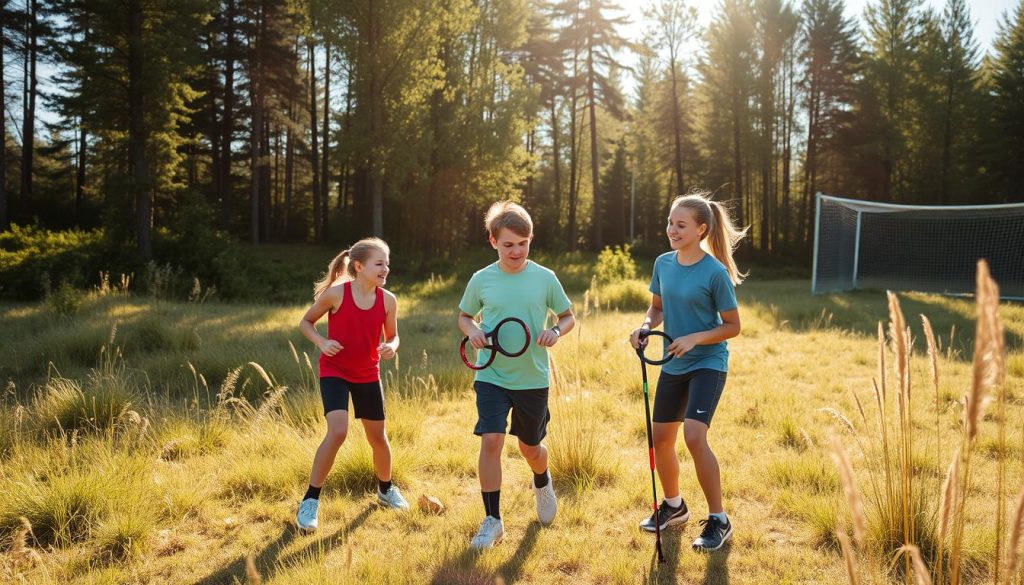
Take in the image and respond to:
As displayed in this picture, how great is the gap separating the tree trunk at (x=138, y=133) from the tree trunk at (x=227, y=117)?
8465 mm

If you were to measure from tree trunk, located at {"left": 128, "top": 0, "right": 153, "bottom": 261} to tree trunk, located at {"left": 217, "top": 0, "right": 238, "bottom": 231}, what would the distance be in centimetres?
847

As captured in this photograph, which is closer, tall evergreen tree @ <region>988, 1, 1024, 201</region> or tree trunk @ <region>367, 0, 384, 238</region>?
tree trunk @ <region>367, 0, 384, 238</region>

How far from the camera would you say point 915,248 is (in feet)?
80.4

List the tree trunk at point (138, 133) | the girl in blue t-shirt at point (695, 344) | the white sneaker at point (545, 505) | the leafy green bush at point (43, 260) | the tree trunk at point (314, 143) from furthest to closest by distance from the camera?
the tree trunk at point (314, 143)
the tree trunk at point (138, 133)
the leafy green bush at point (43, 260)
the white sneaker at point (545, 505)
the girl in blue t-shirt at point (695, 344)

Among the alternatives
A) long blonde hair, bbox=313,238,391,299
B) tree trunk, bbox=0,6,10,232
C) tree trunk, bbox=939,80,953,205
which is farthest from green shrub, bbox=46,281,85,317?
tree trunk, bbox=939,80,953,205

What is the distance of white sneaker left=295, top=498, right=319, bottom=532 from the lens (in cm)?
368

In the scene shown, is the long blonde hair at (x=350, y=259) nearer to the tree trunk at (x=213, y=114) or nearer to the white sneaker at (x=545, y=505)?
the white sneaker at (x=545, y=505)

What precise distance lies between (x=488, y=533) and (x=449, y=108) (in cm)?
2057

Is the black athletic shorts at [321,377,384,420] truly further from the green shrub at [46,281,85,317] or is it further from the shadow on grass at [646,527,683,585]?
the green shrub at [46,281,85,317]

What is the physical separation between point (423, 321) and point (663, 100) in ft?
86.2

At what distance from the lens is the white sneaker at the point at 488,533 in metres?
3.42

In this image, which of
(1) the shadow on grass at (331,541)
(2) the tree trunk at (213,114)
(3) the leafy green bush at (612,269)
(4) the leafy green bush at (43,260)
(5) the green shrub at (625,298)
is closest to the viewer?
(1) the shadow on grass at (331,541)

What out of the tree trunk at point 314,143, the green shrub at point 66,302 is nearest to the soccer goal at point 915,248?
the green shrub at point 66,302

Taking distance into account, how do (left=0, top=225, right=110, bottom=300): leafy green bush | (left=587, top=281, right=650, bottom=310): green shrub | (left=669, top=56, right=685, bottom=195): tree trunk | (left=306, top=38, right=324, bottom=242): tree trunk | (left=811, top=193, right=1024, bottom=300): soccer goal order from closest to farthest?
(left=587, top=281, right=650, bottom=310): green shrub → (left=0, top=225, right=110, bottom=300): leafy green bush → (left=811, top=193, right=1024, bottom=300): soccer goal → (left=306, top=38, right=324, bottom=242): tree trunk → (left=669, top=56, right=685, bottom=195): tree trunk
